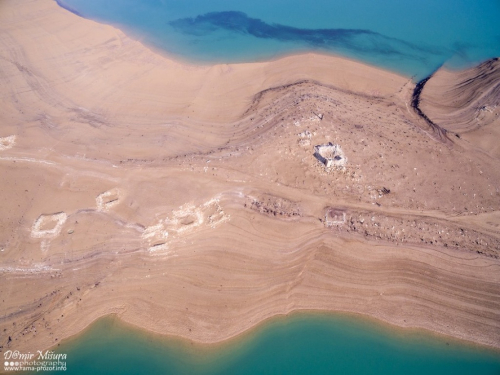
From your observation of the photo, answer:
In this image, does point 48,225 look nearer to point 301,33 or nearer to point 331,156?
point 331,156

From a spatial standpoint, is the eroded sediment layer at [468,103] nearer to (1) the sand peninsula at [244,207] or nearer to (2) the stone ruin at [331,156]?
(1) the sand peninsula at [244,207]

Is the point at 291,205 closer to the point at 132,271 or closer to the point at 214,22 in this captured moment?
the point at 132,271

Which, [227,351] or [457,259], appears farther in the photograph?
[457,259]

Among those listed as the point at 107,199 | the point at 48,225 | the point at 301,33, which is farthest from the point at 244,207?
the point at 301,33

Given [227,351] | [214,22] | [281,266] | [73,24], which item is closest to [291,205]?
[281,266]

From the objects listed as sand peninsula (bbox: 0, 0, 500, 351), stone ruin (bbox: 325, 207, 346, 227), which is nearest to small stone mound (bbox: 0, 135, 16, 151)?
sand peninsula (bbox: 0, 0, 500, 351)
